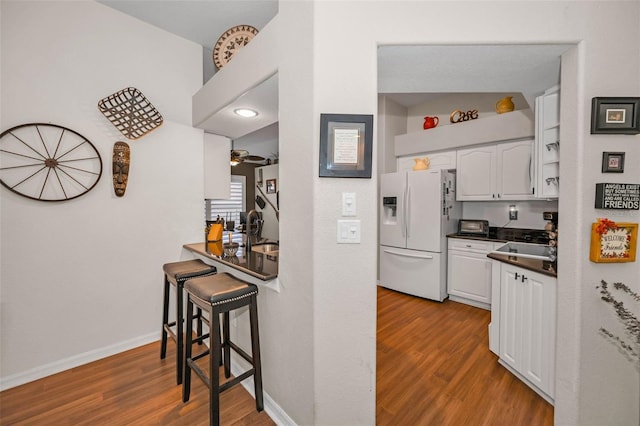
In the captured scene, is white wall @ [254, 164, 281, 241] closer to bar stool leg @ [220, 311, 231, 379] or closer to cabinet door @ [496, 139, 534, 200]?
bar stool leg @ [220, 311, 231, 379]

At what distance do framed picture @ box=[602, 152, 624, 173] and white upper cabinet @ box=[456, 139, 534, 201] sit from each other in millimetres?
1751

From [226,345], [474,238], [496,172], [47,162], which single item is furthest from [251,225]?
[496,172]

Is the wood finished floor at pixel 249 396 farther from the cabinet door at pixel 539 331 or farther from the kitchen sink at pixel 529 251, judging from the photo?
the kitchen sink at pixel 529 251

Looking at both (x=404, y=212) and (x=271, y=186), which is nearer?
(x=404, y=212)

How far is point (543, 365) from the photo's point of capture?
171 cm

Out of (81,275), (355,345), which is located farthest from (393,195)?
(81,275)

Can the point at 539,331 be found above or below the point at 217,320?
below

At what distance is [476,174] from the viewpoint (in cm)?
348

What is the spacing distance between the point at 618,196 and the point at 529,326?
1.00m

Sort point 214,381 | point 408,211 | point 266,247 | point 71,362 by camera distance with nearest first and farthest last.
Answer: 1. point 214,381
2. point 71,362
3. point 266,247
4. point 408,211

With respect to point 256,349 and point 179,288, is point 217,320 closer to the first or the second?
point 256,349

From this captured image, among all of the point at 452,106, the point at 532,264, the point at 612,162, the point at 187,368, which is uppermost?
the point at 452,106

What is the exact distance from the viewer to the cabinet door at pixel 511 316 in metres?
1.90

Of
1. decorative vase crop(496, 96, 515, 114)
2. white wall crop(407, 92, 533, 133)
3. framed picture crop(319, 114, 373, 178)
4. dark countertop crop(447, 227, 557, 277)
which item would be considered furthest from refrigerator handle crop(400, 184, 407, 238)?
framed picture crop(319, 114, 373, 178)
